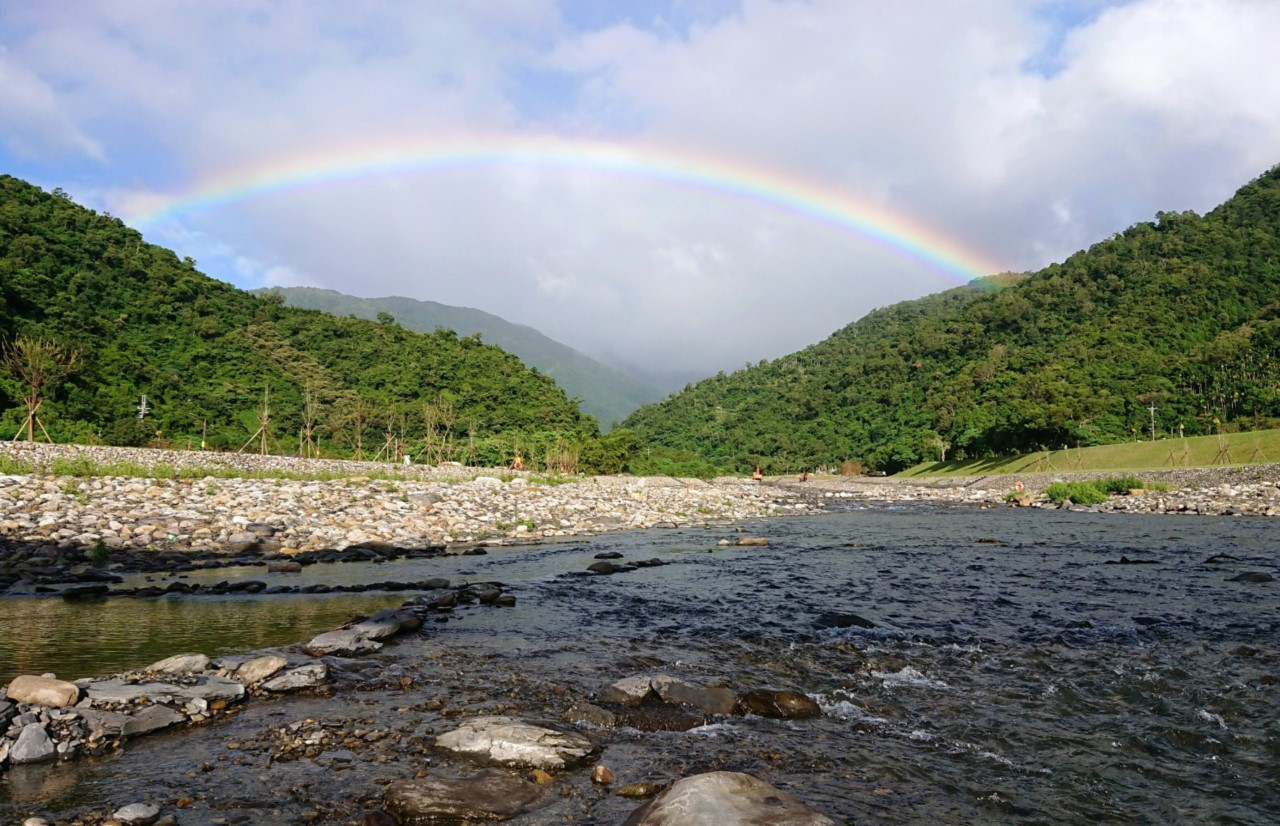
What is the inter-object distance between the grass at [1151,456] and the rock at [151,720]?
60.5 metres

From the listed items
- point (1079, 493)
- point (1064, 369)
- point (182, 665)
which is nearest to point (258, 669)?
point (182, 665)

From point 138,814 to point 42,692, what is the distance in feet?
8.87

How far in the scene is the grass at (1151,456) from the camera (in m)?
51.6

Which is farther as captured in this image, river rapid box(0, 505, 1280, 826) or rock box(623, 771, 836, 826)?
river rapid box(0, 505, 1280, 826)

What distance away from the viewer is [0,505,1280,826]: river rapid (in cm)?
492

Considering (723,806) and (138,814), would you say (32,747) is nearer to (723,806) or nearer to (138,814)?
(138,814)

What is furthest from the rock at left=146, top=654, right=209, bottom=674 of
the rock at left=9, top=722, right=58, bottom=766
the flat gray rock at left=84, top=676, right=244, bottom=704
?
the rock at left=9, top=722, right=58, bottom=766

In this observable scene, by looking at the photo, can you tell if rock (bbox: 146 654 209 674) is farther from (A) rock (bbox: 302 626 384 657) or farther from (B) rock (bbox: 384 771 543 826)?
(B) rock (bbox: 384 771 543 826)

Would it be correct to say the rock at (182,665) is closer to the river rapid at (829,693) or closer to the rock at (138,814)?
the river rapid at (829,693)

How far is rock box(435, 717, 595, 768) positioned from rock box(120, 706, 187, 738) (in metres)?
2.53

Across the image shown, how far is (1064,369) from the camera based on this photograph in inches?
3794

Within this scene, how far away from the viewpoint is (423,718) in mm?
6410

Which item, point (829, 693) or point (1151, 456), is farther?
point (1151, 456)

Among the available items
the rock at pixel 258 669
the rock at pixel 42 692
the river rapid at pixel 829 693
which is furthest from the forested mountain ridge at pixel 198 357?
the rock at pixel 42 692
